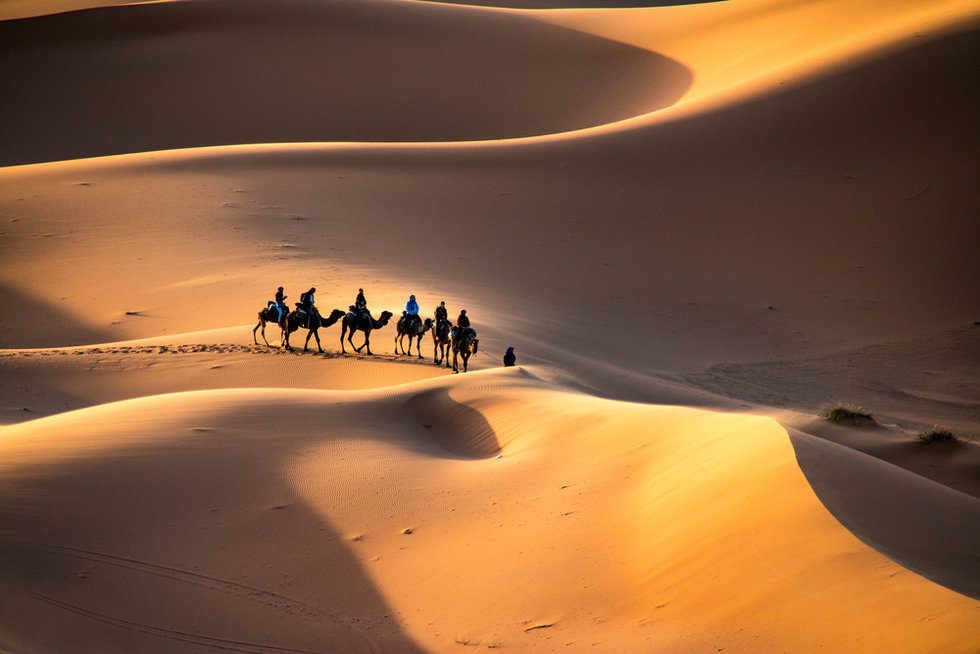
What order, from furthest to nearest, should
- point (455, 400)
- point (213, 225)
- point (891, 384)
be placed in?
point (213, 225) → point (891, 384) → point (455, 400)

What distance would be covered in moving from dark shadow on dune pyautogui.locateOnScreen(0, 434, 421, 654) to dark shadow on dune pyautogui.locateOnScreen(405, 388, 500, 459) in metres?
2.64

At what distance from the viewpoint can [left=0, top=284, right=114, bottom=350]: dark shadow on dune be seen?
1980 cm

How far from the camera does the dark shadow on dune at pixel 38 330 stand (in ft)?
65.0

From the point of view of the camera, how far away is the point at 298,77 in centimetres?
4725

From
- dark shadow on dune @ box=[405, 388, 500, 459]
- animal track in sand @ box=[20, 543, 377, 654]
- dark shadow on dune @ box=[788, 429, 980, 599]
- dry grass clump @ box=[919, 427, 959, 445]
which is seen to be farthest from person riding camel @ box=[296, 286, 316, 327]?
dry grass clump @ box=[919, 427, 959, 445]

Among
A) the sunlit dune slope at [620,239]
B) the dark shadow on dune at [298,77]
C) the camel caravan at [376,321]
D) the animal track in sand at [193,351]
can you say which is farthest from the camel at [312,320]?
the dark shadow on dune at [298,77]

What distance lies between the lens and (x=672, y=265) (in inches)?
946

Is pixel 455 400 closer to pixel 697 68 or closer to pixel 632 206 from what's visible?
pixel 632 206

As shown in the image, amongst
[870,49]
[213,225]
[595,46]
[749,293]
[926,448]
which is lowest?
[926,448]

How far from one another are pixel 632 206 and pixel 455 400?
49.5 feet

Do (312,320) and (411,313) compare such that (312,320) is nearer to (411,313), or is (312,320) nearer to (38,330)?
(411,313)

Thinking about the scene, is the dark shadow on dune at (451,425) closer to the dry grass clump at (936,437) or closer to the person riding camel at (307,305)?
the person riding camel at (307,305)

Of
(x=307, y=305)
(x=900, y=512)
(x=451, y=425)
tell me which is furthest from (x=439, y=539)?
(x=307, y=305)

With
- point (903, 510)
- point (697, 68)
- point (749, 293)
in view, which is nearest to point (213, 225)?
point (749, 293)
